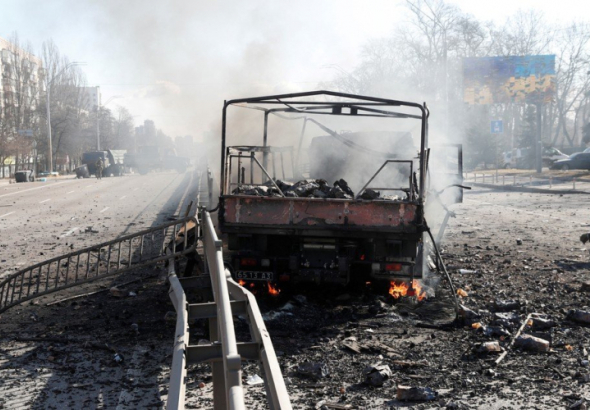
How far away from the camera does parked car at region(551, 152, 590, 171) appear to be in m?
46.4

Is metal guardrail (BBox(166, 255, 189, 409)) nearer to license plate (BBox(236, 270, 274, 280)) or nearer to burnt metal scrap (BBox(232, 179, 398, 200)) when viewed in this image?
license plate (BBox(236, 270, 274, 280))

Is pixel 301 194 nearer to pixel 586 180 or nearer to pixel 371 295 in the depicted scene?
pixel 371 295

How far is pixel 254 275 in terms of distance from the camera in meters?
8.18

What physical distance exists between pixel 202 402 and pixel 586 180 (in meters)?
37.1

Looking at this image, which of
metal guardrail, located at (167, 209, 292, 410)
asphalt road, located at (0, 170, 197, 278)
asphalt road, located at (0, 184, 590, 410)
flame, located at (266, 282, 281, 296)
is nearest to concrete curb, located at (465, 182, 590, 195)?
asphalt road, located at (0, 170, 197, 278)

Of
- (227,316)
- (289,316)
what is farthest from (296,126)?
(227,316)

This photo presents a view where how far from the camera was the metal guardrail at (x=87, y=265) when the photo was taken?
26.3 ft

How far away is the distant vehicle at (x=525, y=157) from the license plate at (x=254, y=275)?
5654 centimetres

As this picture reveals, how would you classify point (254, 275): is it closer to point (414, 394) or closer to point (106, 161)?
point (414, 394)

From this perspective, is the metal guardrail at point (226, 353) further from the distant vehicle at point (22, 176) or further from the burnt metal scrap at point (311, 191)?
the distant vehicle at point (22, 176)

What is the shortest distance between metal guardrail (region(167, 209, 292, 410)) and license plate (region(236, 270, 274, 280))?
2382 mm

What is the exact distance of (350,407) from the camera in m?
4.76

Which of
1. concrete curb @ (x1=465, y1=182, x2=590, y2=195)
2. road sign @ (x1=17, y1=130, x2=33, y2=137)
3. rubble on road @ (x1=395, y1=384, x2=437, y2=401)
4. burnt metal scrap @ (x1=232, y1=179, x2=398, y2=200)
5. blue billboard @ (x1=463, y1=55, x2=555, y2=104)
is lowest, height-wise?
rubble on road @ (x1=395, y1=384, x2=437, y2=401)

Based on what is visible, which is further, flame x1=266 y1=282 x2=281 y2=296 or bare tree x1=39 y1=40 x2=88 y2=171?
bare tree x1=39 y1=40 x2=88 y2=171
